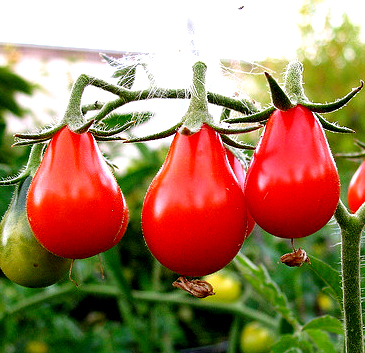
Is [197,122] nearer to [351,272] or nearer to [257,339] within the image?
[351,272]

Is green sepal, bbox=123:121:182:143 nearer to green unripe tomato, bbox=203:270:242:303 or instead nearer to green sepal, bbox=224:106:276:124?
green sepal, bbox=224:106:276:124

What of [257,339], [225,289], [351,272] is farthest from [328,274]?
[225,289]

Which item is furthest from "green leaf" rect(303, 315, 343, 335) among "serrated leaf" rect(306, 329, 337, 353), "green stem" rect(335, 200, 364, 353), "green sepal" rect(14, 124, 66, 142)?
"green sepal" rect(14, 124, 66, 142)

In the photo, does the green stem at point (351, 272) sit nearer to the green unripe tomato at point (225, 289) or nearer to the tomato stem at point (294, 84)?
the tomato stem at point (294, 84)

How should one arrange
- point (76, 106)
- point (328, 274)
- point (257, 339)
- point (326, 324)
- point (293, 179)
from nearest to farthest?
point (293, 179) < point (76, 106) < point (328, 274) < point (326, 324) < point (257, 339)

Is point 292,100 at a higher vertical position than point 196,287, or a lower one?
higher

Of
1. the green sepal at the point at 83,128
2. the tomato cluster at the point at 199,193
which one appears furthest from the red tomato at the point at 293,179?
the green sepal at the point at 83,128

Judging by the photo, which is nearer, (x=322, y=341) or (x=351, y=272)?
(x=351, y=272)

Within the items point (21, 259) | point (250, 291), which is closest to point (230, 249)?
point (21, 259)
